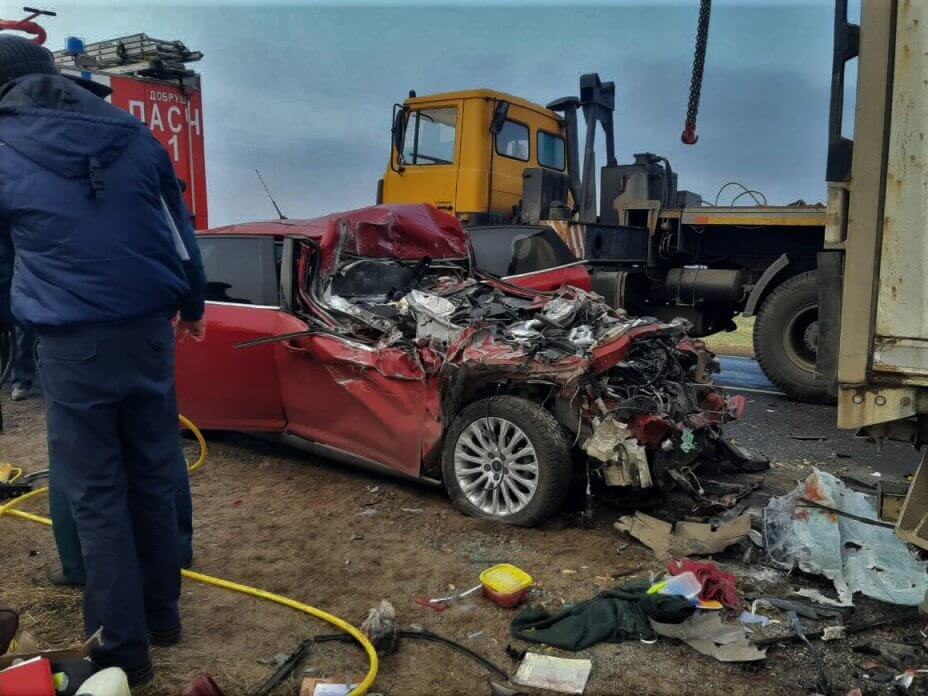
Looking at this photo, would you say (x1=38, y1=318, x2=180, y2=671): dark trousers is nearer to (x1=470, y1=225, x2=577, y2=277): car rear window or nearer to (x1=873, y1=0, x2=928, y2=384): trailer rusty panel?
(x1=873, y1=0, x2=928, y2=384): trailer rusty panel

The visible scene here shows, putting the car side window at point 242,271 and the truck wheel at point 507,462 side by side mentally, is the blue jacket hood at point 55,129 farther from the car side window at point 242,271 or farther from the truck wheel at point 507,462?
the car side window at point 242,271

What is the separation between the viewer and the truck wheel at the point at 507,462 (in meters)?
3.79

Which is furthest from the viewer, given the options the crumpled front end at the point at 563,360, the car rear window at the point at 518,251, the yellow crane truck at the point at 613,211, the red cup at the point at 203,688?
the yellow crane truck at the point at 613,211

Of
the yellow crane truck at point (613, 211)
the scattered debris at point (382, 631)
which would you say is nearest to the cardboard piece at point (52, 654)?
the scattered debris at point (382, 631)

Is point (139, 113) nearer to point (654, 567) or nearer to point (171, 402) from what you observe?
point (171, 402)

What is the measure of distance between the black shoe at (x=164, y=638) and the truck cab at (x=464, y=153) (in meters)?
6.24

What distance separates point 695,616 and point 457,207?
20.4ft

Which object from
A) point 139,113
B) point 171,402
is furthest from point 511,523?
point 139,113

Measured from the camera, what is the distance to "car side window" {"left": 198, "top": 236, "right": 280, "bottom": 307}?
4.93m

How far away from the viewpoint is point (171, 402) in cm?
274

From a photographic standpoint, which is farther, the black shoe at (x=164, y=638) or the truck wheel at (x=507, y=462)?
the truck wheel at (x=507, y=462)

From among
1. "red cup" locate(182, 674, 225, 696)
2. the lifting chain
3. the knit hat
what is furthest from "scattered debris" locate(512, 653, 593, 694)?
the lifting chain

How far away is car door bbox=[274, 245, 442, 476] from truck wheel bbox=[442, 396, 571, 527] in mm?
210

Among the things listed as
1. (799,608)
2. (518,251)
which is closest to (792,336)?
(518,251)
